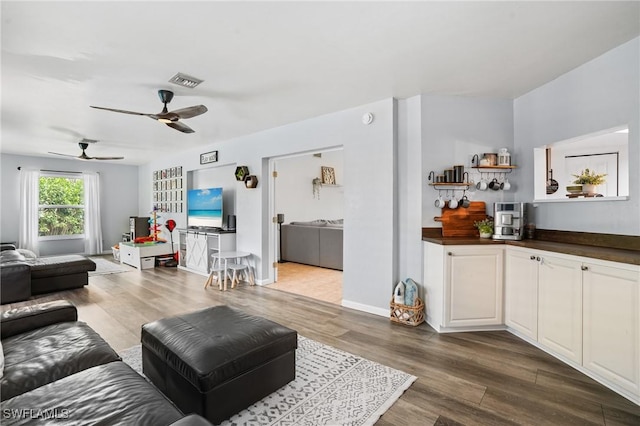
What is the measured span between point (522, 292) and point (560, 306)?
396 millimetres

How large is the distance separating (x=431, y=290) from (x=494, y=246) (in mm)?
752

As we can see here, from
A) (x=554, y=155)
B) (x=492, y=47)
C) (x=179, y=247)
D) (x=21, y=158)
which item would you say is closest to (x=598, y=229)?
(x=554, y=155)

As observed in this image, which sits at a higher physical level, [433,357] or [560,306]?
[560,306]

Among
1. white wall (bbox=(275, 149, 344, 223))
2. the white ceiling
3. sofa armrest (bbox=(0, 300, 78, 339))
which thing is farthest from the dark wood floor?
white wall (bbox=(275, 149, 344, 223))

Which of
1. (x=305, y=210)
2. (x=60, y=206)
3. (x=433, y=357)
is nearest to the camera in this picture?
(x=433, y=357)

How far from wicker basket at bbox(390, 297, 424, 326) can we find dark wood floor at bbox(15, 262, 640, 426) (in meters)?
0.07

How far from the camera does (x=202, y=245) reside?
5621 mm

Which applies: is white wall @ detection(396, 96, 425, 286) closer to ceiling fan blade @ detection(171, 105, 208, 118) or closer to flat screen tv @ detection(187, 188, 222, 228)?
ceiling fan blade @ detection(171, 105, 208, 118)

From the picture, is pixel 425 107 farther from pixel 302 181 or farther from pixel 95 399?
pixel 302 181

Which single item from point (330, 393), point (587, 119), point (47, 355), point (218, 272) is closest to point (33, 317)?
point (47, 355)

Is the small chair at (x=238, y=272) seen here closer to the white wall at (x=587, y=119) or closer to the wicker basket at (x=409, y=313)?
the wicker basket at (x=409, y=313)

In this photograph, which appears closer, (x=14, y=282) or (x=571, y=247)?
(x=571, y=247)

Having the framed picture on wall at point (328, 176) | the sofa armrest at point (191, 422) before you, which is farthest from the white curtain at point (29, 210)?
the sofa armrest at point (191, 422)

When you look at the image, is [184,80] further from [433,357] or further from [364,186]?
[433,357]
